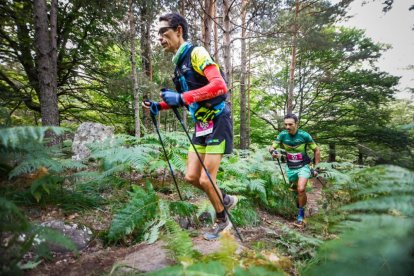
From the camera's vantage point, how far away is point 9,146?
2.38 meters

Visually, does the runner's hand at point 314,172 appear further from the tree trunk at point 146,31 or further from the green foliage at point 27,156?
the tree trunk at point 146,31

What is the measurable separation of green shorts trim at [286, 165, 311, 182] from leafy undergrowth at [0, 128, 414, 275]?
0.92 feet

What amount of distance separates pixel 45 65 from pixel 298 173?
6.62 metres

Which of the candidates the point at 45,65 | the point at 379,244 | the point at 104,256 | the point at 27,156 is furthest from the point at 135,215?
the point at 45,65

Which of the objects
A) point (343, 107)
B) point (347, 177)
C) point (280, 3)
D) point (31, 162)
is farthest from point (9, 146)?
point (343, 107)

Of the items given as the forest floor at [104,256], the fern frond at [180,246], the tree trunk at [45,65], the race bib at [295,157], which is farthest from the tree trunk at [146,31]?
the fern frond at [180,246]

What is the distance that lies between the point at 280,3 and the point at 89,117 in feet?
34.7

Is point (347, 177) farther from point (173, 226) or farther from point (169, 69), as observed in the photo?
point (169, 69)

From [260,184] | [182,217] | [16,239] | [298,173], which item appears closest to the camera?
[16,239]

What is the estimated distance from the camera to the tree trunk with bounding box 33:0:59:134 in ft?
19.6

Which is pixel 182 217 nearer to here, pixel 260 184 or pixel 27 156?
pixel 260 184

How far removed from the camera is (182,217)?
3658mm

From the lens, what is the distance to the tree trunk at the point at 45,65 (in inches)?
236

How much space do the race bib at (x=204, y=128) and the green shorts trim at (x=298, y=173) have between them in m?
3.21
